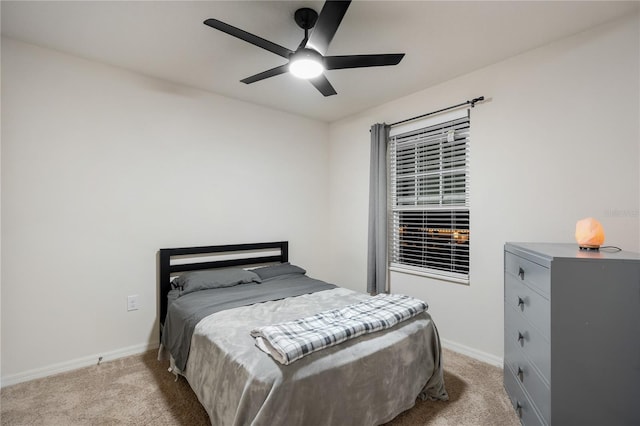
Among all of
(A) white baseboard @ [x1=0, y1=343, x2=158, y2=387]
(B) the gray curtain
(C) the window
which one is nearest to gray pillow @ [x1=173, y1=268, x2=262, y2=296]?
(A) white baseboard @ [x1=0, y1=343, x2=158, y2=387]

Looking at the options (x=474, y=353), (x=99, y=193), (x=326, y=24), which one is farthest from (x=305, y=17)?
(x=474, y=353)

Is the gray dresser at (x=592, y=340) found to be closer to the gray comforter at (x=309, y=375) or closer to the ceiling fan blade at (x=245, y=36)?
the gray comforter at (x=309, y=375)

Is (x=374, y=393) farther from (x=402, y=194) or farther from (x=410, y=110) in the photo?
(x=410, y=110)

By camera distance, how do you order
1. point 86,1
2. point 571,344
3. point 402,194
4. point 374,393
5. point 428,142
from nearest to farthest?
point 571,344 → point 374,393 → point 86,1 → point 428,142 → point 402,194

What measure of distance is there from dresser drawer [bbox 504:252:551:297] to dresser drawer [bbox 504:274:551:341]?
0.12 feet

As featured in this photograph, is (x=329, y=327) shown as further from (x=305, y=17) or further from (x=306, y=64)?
(x=305, y=17)

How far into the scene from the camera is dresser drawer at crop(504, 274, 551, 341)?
1512mm

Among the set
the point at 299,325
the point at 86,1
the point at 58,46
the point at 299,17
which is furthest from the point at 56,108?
the point at 299,325

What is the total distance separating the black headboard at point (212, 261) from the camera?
291cm

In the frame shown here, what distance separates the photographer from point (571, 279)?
145cm

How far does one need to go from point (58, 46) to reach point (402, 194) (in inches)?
132

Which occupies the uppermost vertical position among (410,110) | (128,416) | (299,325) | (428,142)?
(410,110)

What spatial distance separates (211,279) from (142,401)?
102cm

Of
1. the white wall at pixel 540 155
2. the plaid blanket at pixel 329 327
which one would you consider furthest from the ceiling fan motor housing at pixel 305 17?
the plaid blanket at pixel 329 327
